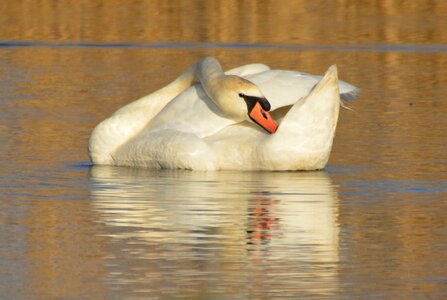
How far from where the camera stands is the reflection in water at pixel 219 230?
7.84m

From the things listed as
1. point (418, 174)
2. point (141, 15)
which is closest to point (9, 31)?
point (141, 15)

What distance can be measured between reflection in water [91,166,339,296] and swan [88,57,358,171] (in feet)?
0.42

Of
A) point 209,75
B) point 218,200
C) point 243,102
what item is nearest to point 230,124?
point 243,102

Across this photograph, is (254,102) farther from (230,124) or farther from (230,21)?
(230,21)

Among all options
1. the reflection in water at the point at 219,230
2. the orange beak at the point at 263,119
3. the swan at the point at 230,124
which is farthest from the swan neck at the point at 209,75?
the reflection in water at the point at 219,230

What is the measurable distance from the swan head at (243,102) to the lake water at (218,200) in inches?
16.1

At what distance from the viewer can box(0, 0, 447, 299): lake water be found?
25.8 feet

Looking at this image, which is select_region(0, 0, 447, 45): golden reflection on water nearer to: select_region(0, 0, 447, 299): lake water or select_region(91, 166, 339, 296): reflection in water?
select_region(0, 0, 447, 299): lake water

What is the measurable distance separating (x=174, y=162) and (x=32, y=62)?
27.3 ft

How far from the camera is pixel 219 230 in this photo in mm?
9227

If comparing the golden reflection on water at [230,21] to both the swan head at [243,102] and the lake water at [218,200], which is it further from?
the swan head at [243,102]

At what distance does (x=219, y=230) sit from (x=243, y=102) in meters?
2.92

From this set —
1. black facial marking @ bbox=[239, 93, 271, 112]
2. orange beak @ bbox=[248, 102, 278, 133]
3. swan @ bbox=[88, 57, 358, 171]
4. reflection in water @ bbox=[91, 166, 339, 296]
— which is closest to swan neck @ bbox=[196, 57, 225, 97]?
swan @ bbox=[88, 57, 358, 171]

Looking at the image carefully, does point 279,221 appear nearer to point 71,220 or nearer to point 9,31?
point 71,220
